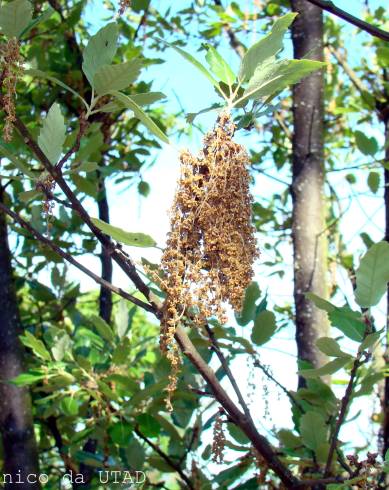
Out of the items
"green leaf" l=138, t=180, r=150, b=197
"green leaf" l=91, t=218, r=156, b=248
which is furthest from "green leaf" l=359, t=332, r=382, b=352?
"green leaf" l=138, t=180, r=150, b=197

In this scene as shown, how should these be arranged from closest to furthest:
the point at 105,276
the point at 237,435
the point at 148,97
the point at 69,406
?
the point at 148,97
the point at 237,435
the point at 69,406
the point at 105,276

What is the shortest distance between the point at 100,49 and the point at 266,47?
19 cm

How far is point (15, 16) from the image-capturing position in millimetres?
771

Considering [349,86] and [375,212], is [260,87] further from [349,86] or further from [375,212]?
[349,86]

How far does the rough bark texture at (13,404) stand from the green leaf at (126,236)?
0.72m

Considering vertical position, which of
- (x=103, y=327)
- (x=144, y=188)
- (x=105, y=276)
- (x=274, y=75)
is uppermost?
(x=144, y=188)

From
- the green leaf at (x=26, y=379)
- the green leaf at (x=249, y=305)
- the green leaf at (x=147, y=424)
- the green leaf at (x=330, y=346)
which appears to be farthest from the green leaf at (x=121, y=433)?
the green leaf at (x=330, y=346)

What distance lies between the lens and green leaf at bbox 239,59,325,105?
0.76m

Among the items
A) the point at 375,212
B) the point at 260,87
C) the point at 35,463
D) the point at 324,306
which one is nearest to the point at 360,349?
the point at 324,306

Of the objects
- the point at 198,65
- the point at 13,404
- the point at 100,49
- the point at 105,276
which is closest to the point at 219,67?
the point at 198,65

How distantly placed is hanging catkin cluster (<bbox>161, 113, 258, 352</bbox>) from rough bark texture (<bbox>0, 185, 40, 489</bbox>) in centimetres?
74

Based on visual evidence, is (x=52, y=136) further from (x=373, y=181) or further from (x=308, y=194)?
(x=373, y=181)

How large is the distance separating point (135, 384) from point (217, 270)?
23.0 inches

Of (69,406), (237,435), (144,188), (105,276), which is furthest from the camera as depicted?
→ (144,188)
